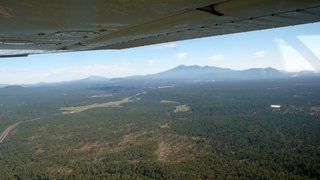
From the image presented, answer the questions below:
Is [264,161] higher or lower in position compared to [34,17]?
lower

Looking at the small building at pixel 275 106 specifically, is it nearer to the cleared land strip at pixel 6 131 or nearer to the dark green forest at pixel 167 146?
the dark green forest at pixel 167 146

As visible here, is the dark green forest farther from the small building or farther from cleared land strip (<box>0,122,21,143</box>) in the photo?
the small building

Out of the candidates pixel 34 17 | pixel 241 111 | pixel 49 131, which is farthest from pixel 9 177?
pixel 241 111

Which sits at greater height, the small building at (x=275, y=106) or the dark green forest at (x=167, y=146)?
the small building at (x=275, y=106)

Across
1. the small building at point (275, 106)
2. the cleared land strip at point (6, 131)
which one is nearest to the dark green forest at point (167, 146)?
the cleared land strip at point (6, 131)

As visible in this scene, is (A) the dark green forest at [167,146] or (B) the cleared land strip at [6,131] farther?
(B) the cleared land strip at [6,131]

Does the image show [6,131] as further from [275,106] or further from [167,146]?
[275,106]

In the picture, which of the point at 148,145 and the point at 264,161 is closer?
the point at 264,161

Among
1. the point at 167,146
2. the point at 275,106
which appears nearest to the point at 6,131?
the point at 167,146

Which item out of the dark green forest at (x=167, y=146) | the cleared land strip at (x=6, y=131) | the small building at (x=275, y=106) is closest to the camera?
the dark green forest at (x=167, y=146)

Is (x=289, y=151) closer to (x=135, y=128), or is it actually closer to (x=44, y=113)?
(x=135, y=128)

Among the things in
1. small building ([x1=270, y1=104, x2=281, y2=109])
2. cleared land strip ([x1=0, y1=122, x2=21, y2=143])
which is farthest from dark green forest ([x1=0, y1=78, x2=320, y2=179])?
small building ([x1=270, y1=104, x2=281, y2=109])
